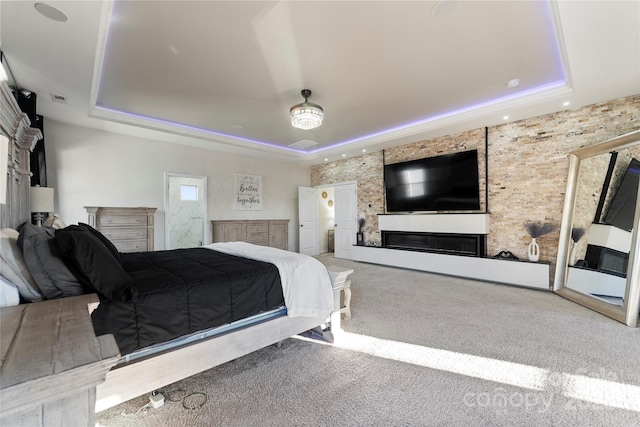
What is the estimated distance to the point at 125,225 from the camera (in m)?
4.42

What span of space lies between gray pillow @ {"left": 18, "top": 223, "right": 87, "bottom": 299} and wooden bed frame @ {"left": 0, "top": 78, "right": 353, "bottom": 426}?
23cm

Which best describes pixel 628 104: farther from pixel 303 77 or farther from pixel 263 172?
pixel 263 172

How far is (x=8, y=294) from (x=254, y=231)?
5.01 metres

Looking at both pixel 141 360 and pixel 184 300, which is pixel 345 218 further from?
pixel 141 360

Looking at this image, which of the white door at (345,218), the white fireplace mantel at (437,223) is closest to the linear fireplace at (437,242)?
the white fireplace mantel at (437,223)

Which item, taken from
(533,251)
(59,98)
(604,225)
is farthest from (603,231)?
(59,98)

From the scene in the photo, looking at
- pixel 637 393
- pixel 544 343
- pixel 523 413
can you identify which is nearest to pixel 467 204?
pixel 544 343

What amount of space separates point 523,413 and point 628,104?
4.24 metres

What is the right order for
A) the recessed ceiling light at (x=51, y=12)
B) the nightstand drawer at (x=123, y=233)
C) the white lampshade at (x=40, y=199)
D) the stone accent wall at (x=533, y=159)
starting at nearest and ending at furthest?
1. the recessed ceiling light at (x=51, y=12)
2. the white lampshade at (x=40, y=199)
3. the stone accent wall at (x=533, y=159)
4. the nightstand drawer at (x=123, y=233)

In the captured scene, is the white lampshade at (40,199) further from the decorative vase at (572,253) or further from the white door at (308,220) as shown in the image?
the decorative vase at (572,253)

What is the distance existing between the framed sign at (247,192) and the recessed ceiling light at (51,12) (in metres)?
4.35

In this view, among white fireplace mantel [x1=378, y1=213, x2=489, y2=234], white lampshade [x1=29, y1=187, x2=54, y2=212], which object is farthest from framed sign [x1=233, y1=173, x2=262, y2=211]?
white lampshade [x1=29, y1=187, x2=54, y2=212]

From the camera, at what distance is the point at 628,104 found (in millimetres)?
3443

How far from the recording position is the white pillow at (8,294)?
123 cm
